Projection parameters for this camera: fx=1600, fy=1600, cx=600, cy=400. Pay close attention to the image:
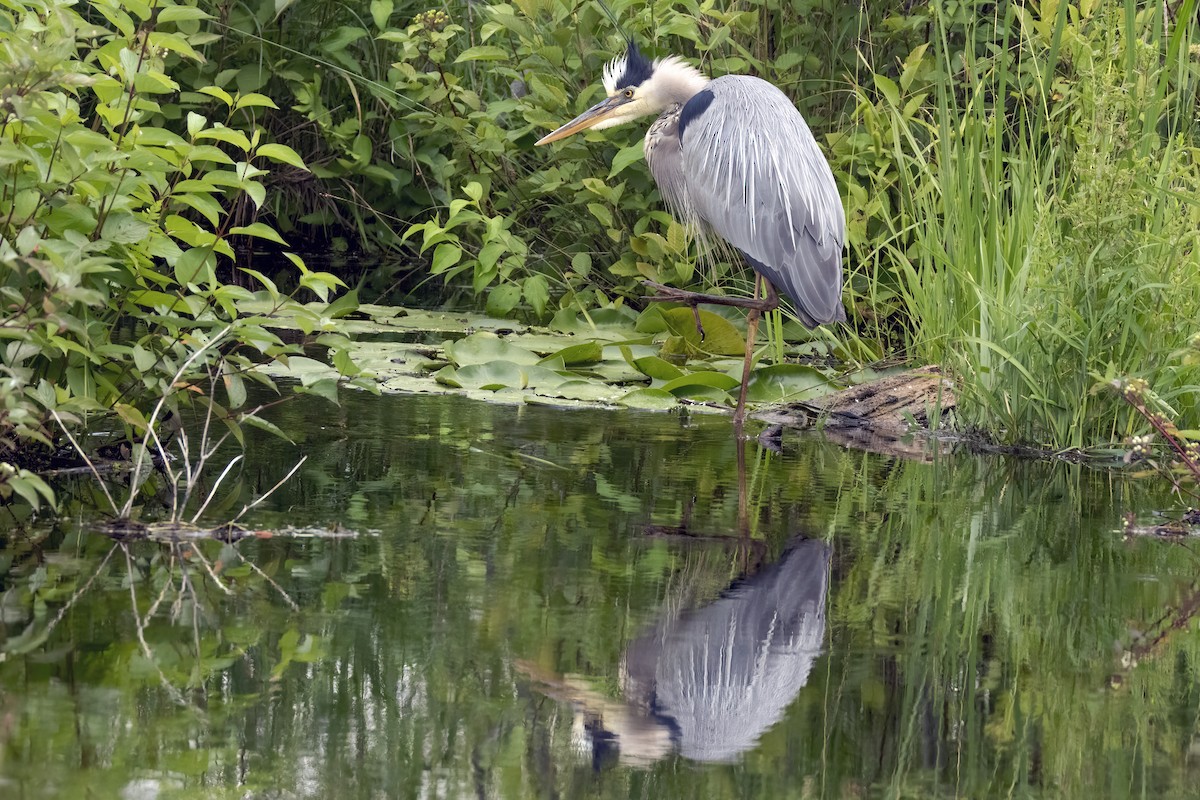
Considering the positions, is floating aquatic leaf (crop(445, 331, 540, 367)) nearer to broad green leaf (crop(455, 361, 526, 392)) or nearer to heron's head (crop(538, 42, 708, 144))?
broad green leaf (crop(455, 361, 526, 392))

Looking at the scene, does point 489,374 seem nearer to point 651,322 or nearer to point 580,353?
point 580,353

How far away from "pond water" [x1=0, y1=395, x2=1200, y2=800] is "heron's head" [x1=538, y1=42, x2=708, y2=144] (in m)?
2.51

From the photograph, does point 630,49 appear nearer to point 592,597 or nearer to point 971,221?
point 971,221

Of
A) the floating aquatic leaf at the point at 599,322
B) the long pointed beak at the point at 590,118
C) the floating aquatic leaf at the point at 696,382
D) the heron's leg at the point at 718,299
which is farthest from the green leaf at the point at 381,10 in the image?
the floating aquatic leaf at the point at 696,382

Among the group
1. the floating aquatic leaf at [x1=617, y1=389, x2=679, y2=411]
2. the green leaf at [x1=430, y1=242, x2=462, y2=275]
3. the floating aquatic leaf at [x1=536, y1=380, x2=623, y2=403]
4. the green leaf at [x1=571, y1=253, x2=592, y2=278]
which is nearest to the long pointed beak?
the green leaf at [x1=430, y1=242, x2=462, y2=275]

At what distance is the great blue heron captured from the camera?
208 inches

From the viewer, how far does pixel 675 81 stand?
6.14 m

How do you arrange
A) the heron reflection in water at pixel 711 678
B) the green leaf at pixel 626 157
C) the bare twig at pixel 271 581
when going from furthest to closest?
the green leaf at pixel 626 157, the bare twig at pixel 271 581, the heron reflection in water at pixel 711 678

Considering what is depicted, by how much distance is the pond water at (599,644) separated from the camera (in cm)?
204

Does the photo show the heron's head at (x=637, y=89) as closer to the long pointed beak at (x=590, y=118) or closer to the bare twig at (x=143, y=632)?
the long pointed beak at (x=590, y=118)

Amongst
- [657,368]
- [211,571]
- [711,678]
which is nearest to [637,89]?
[657,368]

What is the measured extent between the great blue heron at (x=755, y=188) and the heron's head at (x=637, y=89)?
1cm

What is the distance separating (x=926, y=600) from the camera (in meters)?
2.98

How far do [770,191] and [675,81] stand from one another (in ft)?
3.01
